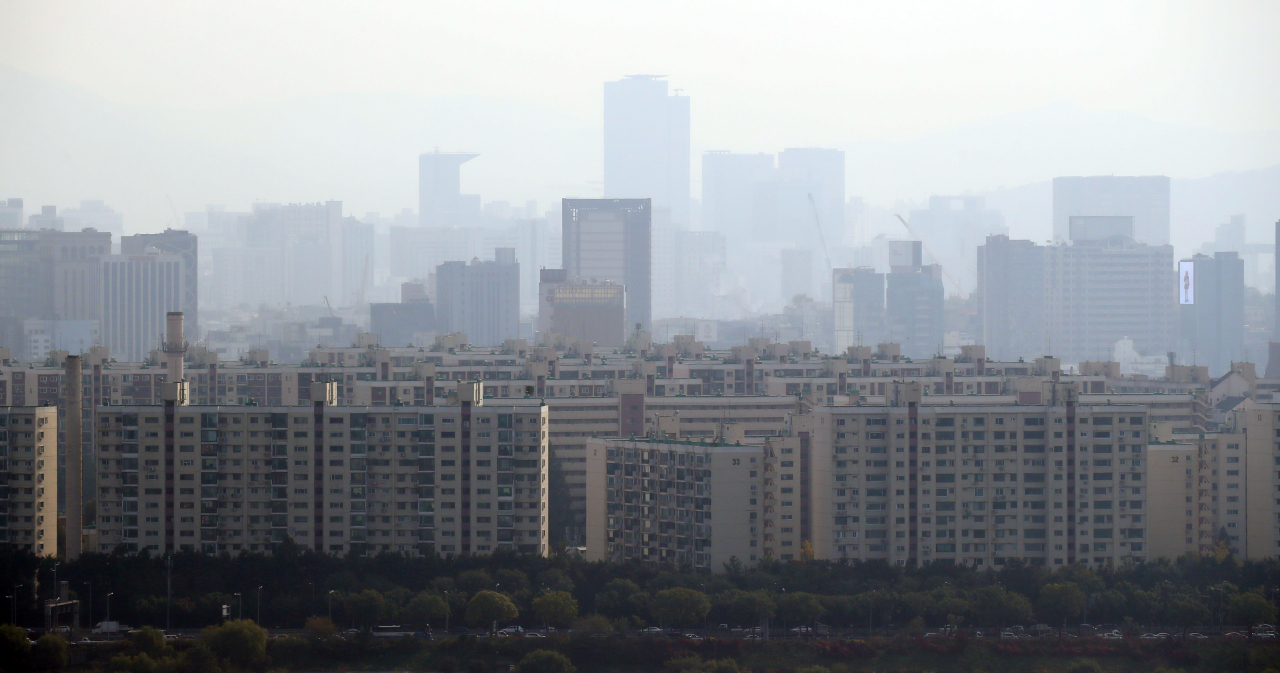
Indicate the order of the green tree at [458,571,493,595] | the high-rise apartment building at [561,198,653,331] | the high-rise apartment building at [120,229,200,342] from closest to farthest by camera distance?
the green tree at [458,571,493,595] < the high-rise apartment building at [120,229,200,342] < the high-rise apartment building at [561,198,653,331]

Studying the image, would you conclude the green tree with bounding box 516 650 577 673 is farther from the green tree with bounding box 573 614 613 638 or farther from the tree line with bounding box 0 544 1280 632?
the tree line with bounding box 0 544 1280 632

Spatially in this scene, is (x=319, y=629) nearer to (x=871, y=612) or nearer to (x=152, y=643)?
(x=152, y=643)

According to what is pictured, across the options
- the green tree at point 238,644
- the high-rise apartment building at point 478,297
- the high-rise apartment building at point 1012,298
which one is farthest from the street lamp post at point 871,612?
the high-rise apartment building at point 1012,298

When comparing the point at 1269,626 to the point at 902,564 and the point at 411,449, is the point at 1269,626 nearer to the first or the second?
the point at 902,564

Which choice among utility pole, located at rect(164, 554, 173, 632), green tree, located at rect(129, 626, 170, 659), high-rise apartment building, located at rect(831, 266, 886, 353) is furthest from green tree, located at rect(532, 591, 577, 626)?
high-rise apartment building, located at rect(831, 266, 886, 353)

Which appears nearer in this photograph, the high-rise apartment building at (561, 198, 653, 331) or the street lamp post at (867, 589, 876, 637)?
the street lamp post at (867, 589, 876, 637)
